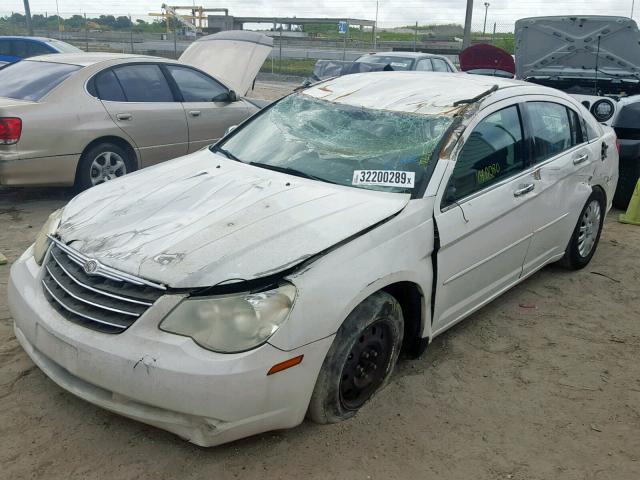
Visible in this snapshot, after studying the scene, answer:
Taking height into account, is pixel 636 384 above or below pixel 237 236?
below

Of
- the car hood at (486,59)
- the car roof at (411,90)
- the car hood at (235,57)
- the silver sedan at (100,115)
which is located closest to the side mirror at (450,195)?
the car roof at (411,90)

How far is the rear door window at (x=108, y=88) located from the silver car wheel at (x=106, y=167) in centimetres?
57

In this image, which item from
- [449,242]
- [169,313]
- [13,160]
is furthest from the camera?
[13,160]

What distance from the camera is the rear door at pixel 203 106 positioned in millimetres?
7160

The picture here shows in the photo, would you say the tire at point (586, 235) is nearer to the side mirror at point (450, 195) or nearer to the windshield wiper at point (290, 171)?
the side mirror at point (450, 195)

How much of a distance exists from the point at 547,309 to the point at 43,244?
127 inches

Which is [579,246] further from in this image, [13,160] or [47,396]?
[13,160]

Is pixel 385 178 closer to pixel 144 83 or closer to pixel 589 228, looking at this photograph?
pixel 589 228

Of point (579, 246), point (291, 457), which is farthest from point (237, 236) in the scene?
point (579, 246)

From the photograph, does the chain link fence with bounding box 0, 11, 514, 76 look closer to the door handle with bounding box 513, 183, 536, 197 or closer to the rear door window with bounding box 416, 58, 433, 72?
the rear door window with bounding box 416, 58, 433, 72

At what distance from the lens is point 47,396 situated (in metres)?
3.05

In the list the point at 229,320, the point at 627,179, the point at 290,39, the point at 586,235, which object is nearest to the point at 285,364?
the point at 229,320

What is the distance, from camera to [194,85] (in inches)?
290

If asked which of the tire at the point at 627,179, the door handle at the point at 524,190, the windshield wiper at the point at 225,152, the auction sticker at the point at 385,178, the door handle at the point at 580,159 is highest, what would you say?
the auction sticker at the point at 385,178
